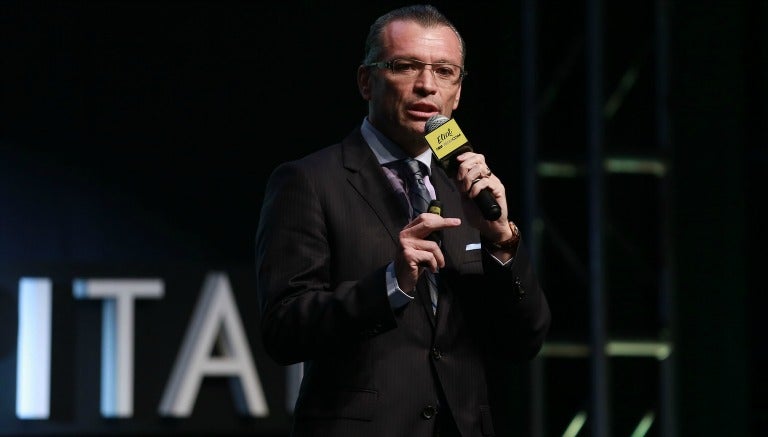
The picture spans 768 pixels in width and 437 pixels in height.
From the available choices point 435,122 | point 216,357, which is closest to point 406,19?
point 435,122

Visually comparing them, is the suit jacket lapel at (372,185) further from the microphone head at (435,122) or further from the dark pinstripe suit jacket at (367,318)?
the microphone head at (435,122)

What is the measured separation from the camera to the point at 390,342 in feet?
6.65

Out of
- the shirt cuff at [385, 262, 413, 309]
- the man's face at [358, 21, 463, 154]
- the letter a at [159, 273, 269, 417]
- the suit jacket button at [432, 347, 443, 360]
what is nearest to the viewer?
the shirt cuff at [385, 262, 413, 309]

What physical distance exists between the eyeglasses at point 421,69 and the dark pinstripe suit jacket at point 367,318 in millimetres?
167

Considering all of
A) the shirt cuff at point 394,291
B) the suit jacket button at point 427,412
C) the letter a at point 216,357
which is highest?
the shirt cuff at point 394,291

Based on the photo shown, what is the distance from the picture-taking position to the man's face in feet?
7.01

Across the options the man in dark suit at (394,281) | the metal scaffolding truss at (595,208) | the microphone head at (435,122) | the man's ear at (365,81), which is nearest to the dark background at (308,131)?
the metal scaffolding truss at (595,208)

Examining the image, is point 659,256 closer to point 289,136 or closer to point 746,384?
point 746,384

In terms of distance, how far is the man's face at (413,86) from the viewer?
7.01 ft

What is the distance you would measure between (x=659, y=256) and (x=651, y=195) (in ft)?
0.92

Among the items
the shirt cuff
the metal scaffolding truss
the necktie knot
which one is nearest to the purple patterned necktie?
the necktie knot

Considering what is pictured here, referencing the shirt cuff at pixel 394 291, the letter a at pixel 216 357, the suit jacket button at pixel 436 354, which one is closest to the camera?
the shirt cuff at pixel 394 291

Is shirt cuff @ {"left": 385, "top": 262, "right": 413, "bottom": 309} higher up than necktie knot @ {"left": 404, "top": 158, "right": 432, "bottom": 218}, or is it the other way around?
necktie knot @ {"left": 404, "top": 158, "right": 432, "bottom": 218}

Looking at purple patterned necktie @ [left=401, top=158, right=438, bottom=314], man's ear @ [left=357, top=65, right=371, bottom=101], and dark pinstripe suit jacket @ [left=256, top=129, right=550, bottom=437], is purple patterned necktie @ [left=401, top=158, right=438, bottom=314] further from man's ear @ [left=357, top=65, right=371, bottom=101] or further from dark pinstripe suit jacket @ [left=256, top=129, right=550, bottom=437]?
man's ear @ [left=357, top=65, right=371, bottom=101]
